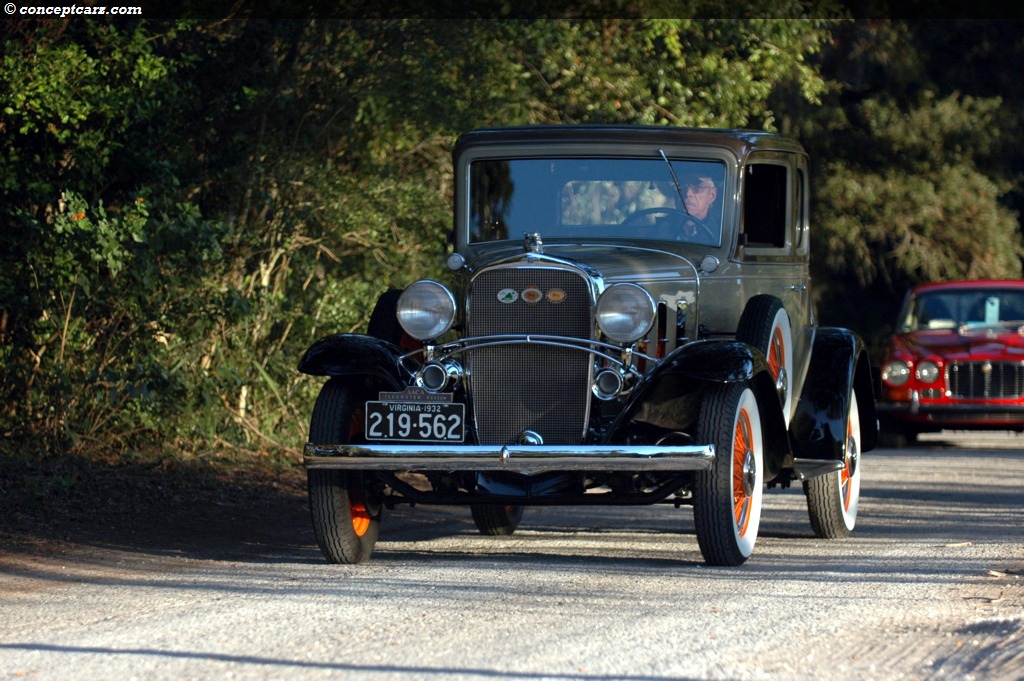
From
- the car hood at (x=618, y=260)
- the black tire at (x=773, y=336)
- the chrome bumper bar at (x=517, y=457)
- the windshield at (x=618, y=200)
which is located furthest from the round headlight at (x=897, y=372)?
the chrome bumper bar at (x=517, y=457)

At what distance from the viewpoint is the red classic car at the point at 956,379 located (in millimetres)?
15773

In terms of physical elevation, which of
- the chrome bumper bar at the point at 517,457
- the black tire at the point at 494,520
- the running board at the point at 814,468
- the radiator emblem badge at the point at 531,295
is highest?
the radiator emblem badge at the point at 531,295

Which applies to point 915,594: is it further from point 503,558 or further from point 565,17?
point 565,17

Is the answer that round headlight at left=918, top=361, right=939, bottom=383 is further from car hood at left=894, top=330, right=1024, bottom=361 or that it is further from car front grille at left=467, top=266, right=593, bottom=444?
car front grille at left=467, top=266, right=593, bottom=444

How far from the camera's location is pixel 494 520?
965 cm

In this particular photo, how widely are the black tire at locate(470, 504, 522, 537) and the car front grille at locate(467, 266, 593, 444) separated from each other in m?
1.71

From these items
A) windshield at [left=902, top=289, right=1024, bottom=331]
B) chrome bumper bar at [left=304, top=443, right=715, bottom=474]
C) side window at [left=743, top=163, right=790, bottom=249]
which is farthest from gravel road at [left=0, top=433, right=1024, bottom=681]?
windshield at [left=902, top=289, right=1024, bottom=331]

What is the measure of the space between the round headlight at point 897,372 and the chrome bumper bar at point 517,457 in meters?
9.24

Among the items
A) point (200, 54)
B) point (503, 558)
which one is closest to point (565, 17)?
point (200, 54)

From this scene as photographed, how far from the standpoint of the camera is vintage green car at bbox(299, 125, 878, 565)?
7.50 m

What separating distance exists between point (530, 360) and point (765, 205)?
212 cm

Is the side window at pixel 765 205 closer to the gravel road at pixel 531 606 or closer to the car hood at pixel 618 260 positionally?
the car hood at pixel 618 260

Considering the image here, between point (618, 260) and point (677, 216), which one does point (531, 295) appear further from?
point (677, 216)

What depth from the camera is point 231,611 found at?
631 cm
